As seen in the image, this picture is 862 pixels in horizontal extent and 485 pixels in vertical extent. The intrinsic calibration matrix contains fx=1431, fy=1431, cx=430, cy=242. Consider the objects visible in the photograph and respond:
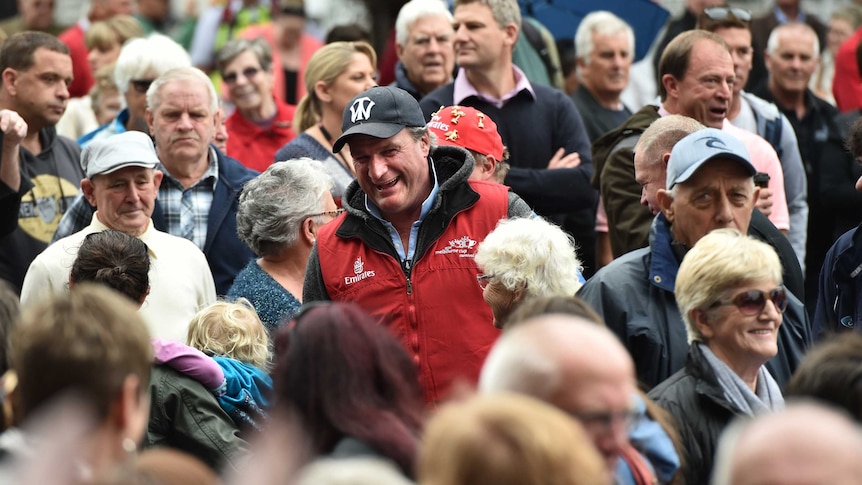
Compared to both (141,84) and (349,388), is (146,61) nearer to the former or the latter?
(141,84)

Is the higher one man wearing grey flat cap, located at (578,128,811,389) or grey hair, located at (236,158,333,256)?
man wearing grey flat cap, located at (578,128,811,389)

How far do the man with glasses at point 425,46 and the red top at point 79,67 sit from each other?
10.9ft

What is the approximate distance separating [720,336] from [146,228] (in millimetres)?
2994

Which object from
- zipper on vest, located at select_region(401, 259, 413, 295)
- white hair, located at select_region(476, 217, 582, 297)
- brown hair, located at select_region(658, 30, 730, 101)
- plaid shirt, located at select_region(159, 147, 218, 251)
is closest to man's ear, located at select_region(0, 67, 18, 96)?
plaid shirt, located at select_region(159, 147, 218, 251)

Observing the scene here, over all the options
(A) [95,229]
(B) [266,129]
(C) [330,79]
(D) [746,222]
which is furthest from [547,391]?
(B) [266,129]

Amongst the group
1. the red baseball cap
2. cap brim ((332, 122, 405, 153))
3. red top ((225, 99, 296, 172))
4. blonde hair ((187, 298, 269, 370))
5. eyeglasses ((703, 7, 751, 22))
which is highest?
eyeglasses ((703, 7, 751, 22))

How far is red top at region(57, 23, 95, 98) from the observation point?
11.2 metres

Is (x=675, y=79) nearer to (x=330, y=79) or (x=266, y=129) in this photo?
(x=330, y=79)

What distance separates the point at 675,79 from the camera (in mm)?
7316

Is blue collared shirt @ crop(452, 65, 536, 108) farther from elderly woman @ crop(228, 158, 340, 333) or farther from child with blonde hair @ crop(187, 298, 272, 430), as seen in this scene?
child with blonde hair @ crop(187, 298, 272, 430)

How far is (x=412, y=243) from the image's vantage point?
18.7 feet

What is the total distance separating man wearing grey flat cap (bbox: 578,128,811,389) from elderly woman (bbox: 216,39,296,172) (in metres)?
4.25

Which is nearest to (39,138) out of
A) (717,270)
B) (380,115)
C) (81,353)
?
(380,115)

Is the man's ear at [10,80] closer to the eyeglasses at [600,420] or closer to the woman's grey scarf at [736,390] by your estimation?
the woman's grey scarf at [736,390]
